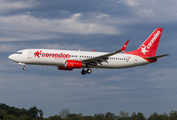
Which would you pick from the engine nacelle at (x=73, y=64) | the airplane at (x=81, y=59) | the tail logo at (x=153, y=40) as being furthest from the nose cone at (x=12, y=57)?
the tail logo at (x=153, y=40)

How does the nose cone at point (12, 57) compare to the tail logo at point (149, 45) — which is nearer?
the nose cone at point (12, 57)

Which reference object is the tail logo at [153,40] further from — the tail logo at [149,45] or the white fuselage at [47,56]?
the white fuselage at [47,56]

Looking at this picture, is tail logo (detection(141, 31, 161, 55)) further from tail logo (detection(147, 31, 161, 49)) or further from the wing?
the wing

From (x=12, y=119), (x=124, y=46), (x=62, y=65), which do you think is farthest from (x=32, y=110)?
(x=124, y=46)

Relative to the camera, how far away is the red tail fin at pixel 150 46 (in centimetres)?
7306

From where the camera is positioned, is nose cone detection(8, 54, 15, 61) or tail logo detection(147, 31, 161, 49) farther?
tail logo detection(147, 31, 161, 49)

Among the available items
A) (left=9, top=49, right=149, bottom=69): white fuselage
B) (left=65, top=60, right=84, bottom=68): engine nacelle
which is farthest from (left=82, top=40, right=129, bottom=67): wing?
(left=9, top=49, right=149, bottom=69): white fuselage

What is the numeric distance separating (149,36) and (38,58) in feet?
104

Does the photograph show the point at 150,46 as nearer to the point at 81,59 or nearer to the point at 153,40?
the point at 153,40

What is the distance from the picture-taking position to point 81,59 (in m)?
65.4

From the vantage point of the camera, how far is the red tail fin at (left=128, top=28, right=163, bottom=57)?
2876 inches

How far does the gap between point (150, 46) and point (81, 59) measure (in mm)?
20817

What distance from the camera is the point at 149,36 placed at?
7581cm

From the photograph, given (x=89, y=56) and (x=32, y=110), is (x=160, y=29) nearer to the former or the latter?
(x=89, y=56)
